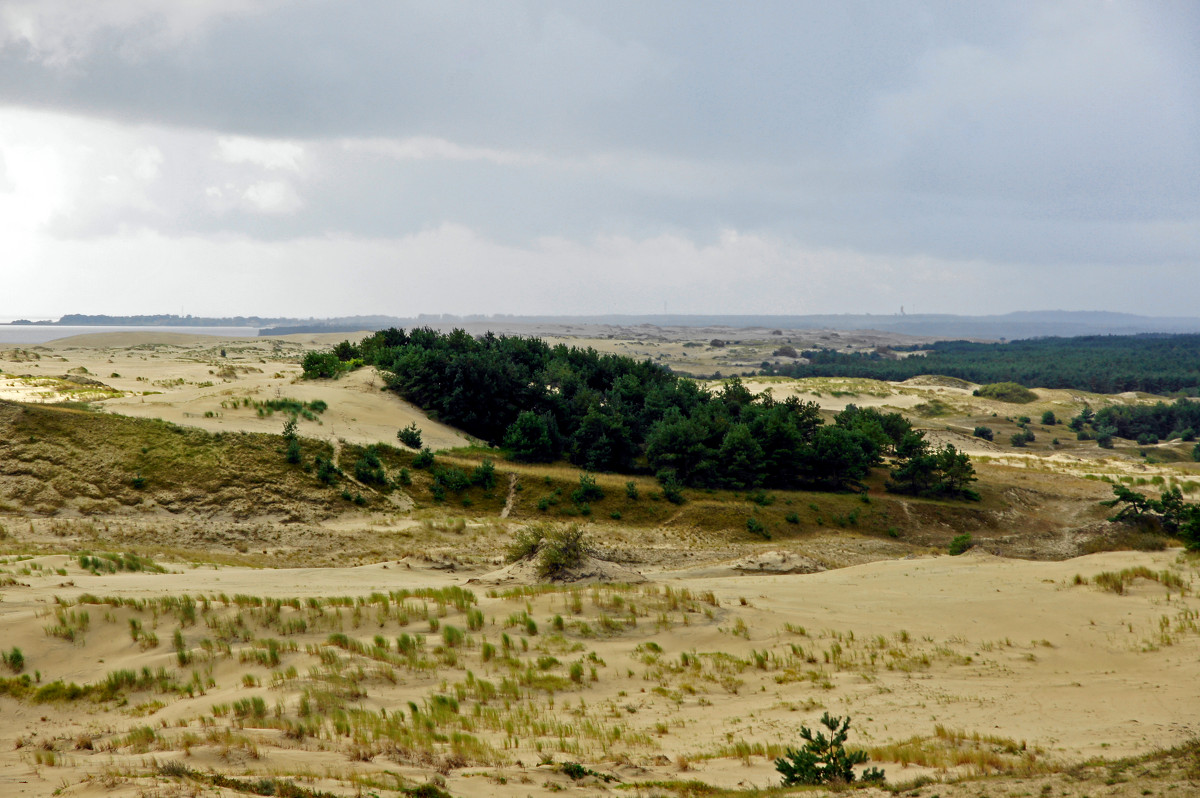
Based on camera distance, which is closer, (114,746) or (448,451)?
(114,746)

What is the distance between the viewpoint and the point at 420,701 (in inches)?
455

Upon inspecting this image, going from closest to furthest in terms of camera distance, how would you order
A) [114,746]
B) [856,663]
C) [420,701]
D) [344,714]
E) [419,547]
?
[114,746] → [344,714] → [420,701] → [856,663] → [419,547]

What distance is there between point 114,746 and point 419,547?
16.7 m

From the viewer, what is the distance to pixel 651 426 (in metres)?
40.6

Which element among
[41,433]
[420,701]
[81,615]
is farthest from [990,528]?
[41,433]

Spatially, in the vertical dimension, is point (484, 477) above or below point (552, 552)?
below

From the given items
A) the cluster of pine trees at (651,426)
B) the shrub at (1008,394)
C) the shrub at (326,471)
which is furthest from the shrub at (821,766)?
the shrub at (1008,394)

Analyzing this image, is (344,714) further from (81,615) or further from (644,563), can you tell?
(644,563)

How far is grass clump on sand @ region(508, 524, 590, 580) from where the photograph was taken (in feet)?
63.9

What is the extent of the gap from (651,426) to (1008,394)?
238ft

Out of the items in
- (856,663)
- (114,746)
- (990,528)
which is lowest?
(990,528)

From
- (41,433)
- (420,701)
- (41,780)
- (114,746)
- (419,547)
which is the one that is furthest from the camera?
(41,433)

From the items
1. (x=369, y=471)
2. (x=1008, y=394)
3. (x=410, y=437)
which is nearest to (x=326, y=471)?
(x=369, y=471)

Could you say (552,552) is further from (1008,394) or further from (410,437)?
(1008,394)
